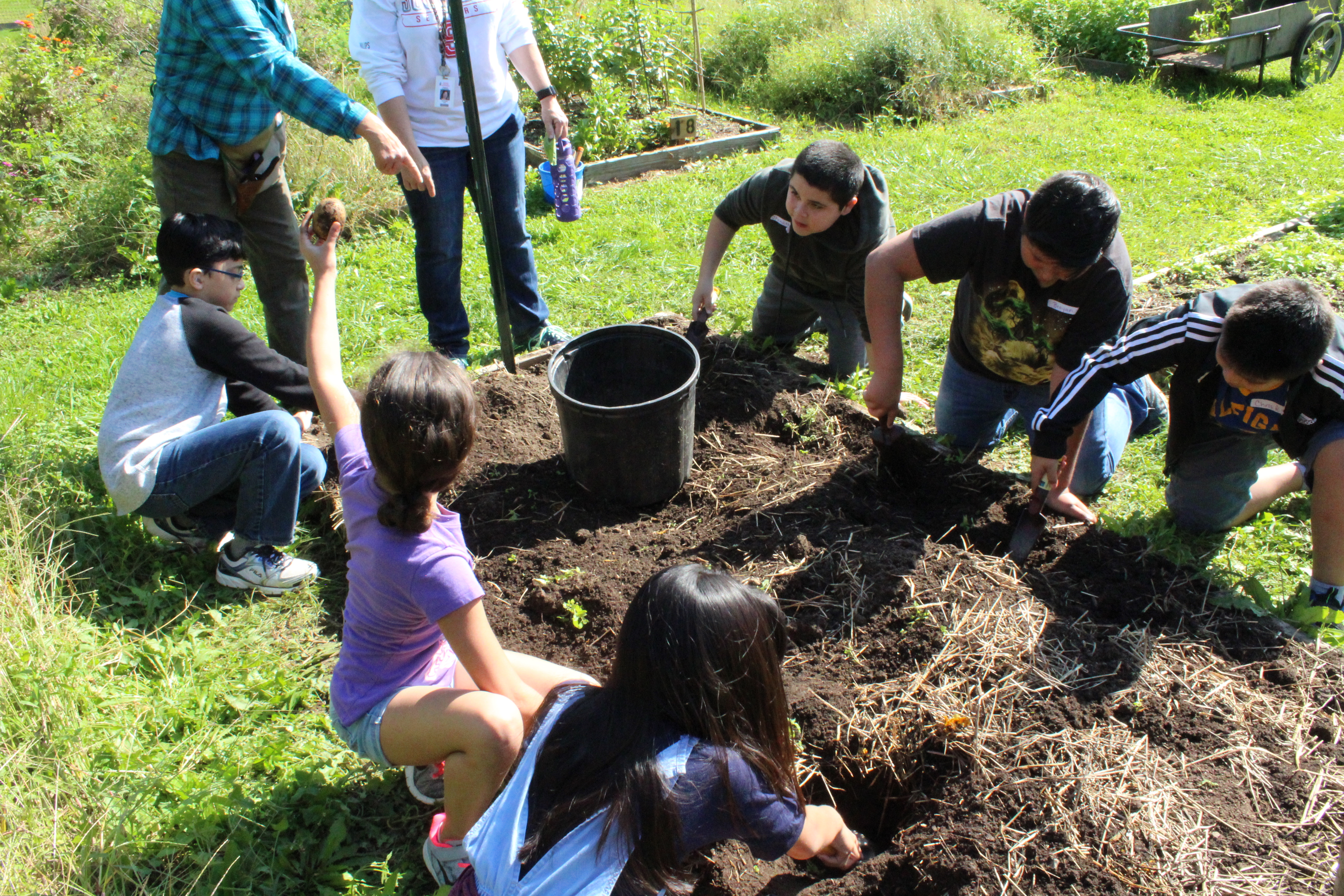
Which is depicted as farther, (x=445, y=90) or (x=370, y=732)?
(x=445, y=90)

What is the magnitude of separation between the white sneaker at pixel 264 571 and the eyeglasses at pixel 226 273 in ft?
3.36

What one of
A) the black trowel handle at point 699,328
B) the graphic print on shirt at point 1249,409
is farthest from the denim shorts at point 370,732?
the graphic print on shirt at point 1249,409

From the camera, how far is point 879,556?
2.98m

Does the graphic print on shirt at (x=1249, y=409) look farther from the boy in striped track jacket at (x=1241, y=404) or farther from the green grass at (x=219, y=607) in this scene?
the green grass at (x=219, y=607)

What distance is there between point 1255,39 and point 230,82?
1019 centimetres

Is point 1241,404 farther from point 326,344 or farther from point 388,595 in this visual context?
point 326,344

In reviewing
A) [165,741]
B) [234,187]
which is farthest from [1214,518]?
[234,187]

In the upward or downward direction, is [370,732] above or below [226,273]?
below

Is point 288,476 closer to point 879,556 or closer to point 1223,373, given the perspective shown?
point 879,556

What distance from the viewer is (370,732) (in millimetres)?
2141

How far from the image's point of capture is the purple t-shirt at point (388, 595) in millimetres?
1976

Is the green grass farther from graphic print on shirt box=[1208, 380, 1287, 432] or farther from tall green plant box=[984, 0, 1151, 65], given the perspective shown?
tall green plant box=[984, 0, 1151, 65]

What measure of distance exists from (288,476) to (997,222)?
9.46ft

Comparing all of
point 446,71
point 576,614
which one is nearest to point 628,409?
point 576,614
